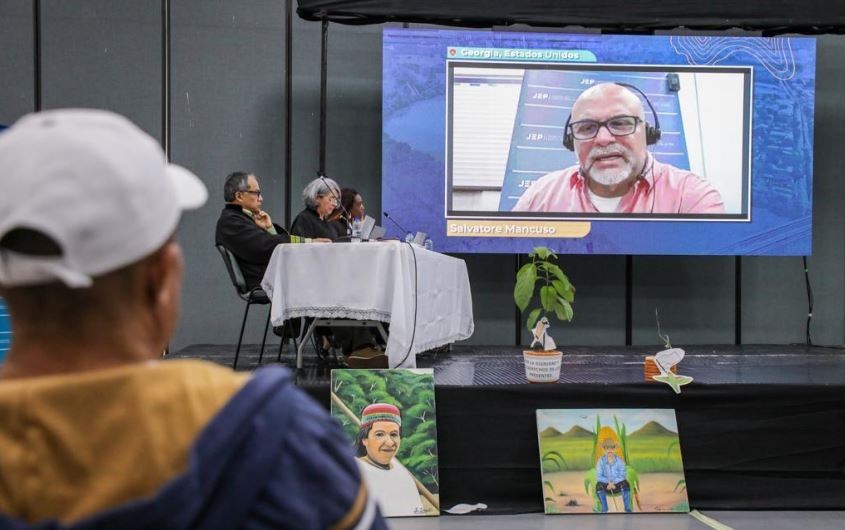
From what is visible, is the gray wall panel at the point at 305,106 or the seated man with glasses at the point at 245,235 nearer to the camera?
the seated man with glasses at the point at 245,235

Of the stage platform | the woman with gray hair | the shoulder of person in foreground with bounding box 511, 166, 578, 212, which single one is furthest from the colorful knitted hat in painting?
the shoulder of person in foreground with bounding box 511, 166, 578, 212

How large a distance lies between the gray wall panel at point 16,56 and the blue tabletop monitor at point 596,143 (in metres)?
2.62

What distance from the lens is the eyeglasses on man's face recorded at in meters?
5.61

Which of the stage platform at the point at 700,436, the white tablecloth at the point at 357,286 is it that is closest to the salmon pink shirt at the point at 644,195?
the white tablecloth at the point at 357,286

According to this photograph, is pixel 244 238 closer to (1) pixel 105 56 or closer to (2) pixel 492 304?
(2) pixel 492 304

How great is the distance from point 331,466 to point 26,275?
0.75 ft

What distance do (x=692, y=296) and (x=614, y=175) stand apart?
1203mm

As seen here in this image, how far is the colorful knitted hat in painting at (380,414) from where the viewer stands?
287 centimetres

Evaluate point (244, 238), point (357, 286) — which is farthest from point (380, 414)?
point (244, 238)

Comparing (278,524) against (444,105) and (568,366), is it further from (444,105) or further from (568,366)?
(444,105)

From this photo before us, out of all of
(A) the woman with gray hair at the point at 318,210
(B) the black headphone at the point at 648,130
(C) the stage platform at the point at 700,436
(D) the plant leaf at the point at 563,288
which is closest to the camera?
(C) the stage platform at the point at 700,436

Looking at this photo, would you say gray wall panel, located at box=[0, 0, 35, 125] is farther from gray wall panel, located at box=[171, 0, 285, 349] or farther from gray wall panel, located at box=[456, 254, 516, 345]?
gray wall panel, located at box=[456, 254, 516, 345]

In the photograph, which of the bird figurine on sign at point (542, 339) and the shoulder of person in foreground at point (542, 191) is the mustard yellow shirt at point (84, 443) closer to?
the bird figurine on sign at point (542, 339)

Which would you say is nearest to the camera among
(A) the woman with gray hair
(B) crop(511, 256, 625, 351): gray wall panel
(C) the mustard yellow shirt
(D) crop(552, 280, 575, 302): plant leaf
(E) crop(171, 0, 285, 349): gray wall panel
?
(C) the mustard yellow shirt
